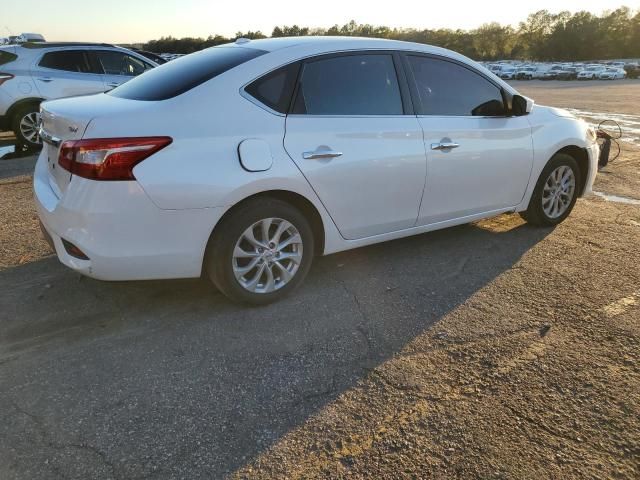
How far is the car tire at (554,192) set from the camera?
16.2 feet

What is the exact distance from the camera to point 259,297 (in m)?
3.51

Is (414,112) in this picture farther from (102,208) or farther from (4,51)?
(4,51)

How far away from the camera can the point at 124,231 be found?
2.96 metres

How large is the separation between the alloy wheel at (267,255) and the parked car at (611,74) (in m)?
55.9

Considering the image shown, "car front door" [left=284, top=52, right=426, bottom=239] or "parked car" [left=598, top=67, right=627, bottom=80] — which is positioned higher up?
"car front door" [left=284, top=52, right=426, bottom=239]

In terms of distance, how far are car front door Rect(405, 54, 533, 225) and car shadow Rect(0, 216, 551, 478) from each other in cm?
51

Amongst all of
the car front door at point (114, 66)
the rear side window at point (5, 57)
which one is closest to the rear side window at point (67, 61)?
the car front door at point (114, 66)

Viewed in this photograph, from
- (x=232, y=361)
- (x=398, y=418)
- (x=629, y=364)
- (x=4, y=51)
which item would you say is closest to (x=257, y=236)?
(x=232, y=361)

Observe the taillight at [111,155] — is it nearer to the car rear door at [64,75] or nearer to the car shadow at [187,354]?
the car shadow at [187,354]

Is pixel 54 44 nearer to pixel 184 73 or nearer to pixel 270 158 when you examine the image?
pixel 184 73

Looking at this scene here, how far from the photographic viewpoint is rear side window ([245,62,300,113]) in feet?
10.9

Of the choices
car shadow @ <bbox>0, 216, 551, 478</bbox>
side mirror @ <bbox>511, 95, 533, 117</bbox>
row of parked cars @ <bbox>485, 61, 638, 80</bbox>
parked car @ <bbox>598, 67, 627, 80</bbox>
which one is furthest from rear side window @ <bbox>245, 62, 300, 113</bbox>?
parked car @ <bbox>598, 67, 627, 80</bbox>

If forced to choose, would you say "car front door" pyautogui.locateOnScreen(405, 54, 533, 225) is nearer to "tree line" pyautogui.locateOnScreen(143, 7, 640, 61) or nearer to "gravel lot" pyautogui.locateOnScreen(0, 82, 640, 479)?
"gravel lot" pyautogui.locateOnScreen(0, 82, 640, 479)

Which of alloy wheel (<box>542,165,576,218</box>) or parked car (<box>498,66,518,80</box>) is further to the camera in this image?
parked car (<box>498,66,518,80</box>)
